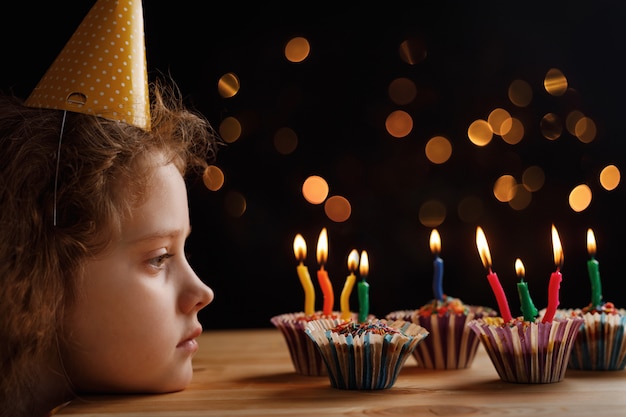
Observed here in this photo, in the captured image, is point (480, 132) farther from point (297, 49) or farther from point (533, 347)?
point (533, 347)

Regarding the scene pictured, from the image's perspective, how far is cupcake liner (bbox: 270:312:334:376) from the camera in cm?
147

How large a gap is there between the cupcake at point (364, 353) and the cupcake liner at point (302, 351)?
0.49 ft

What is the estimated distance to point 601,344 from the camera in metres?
1.43

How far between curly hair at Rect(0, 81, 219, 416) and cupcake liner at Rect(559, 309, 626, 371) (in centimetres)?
88

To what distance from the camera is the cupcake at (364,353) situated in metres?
1.25

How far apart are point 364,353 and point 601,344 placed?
498 millimetres

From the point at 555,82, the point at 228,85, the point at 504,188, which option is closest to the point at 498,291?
the point at 504,188

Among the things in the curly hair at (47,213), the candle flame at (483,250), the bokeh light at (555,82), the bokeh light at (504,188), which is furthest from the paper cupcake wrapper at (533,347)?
the bokeh light at (555,82)

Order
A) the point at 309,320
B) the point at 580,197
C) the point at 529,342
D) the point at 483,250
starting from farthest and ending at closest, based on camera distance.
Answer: the point at 580,197, the point at 309,320, the point at 483,250, the point at 529,342

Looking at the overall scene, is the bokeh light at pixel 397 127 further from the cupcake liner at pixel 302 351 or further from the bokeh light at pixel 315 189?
the cupcake liner at pixel 302 351

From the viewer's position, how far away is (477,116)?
229cm

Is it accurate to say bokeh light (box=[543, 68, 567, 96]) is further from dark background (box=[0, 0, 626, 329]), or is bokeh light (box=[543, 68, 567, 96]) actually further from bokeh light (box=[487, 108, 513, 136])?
bokeh light (box=[487, 108, 513, 136])

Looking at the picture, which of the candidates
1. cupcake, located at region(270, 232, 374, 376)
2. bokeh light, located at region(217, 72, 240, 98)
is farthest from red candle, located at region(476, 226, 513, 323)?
bokeh light, located at region(217, 72, 240, 98)

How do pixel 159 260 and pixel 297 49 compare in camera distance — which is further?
pixel 297 49
